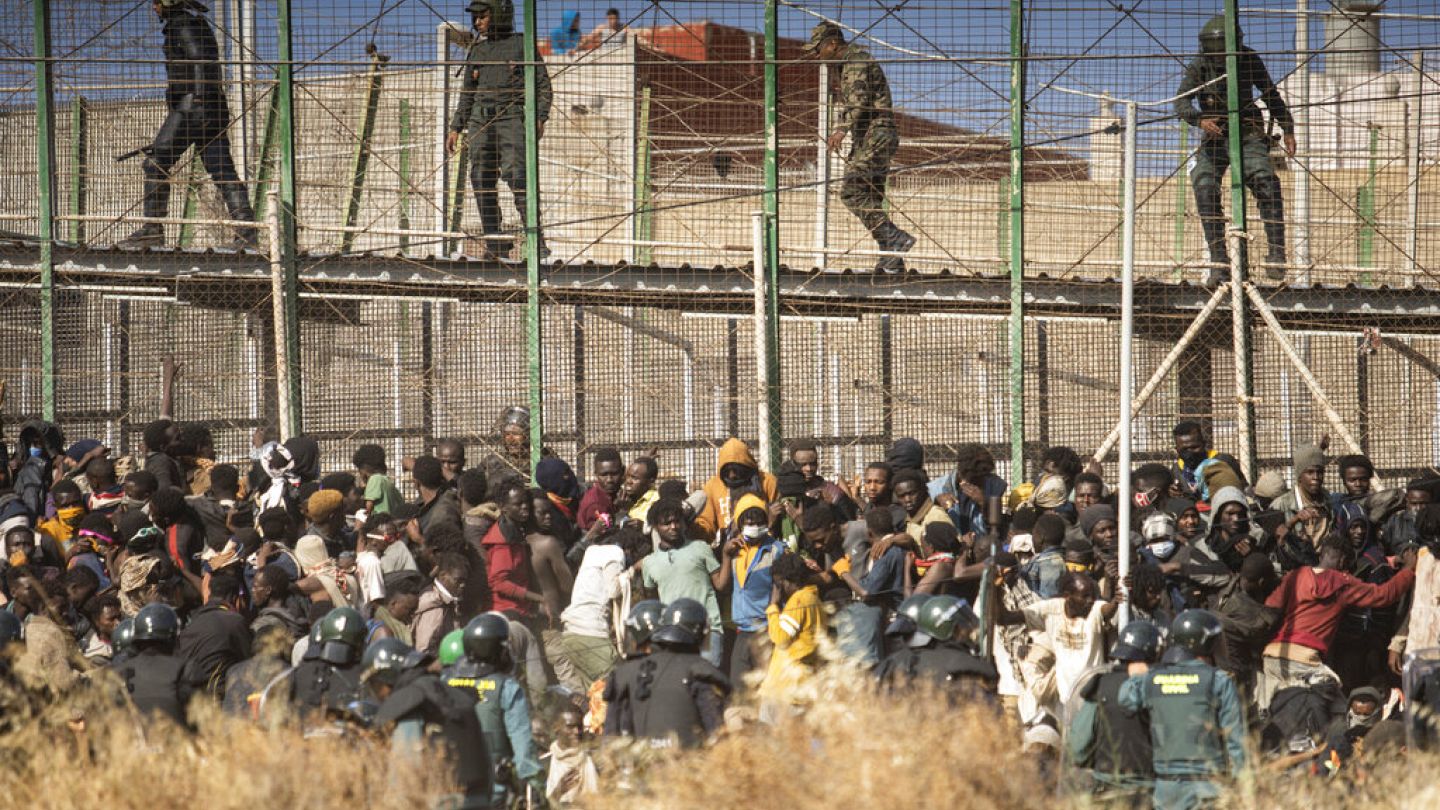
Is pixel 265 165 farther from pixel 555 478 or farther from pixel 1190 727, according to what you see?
pixel 1190 727

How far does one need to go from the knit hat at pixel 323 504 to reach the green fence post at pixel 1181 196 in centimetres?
751

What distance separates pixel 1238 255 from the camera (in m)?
15.4

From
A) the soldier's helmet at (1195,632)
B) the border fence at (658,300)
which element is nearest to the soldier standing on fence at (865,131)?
the border fence at (658,300)

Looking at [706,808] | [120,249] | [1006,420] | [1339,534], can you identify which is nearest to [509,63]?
[120,249]

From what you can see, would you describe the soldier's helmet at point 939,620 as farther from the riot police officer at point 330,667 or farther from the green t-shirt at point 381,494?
the green t-shirt at point 381,494

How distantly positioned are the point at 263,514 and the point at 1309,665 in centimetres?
653

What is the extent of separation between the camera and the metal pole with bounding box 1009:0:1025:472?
1537 cm

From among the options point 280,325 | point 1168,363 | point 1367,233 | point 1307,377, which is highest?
point 1367,233

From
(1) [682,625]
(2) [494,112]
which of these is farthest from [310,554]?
(2) [494,112]

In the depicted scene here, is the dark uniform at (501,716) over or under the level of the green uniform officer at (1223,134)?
under

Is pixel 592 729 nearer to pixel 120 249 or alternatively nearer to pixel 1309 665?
pixel 1309 665

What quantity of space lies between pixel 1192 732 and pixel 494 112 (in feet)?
28.8

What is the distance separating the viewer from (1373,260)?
63.0ft

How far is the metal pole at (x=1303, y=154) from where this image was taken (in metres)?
15.4
